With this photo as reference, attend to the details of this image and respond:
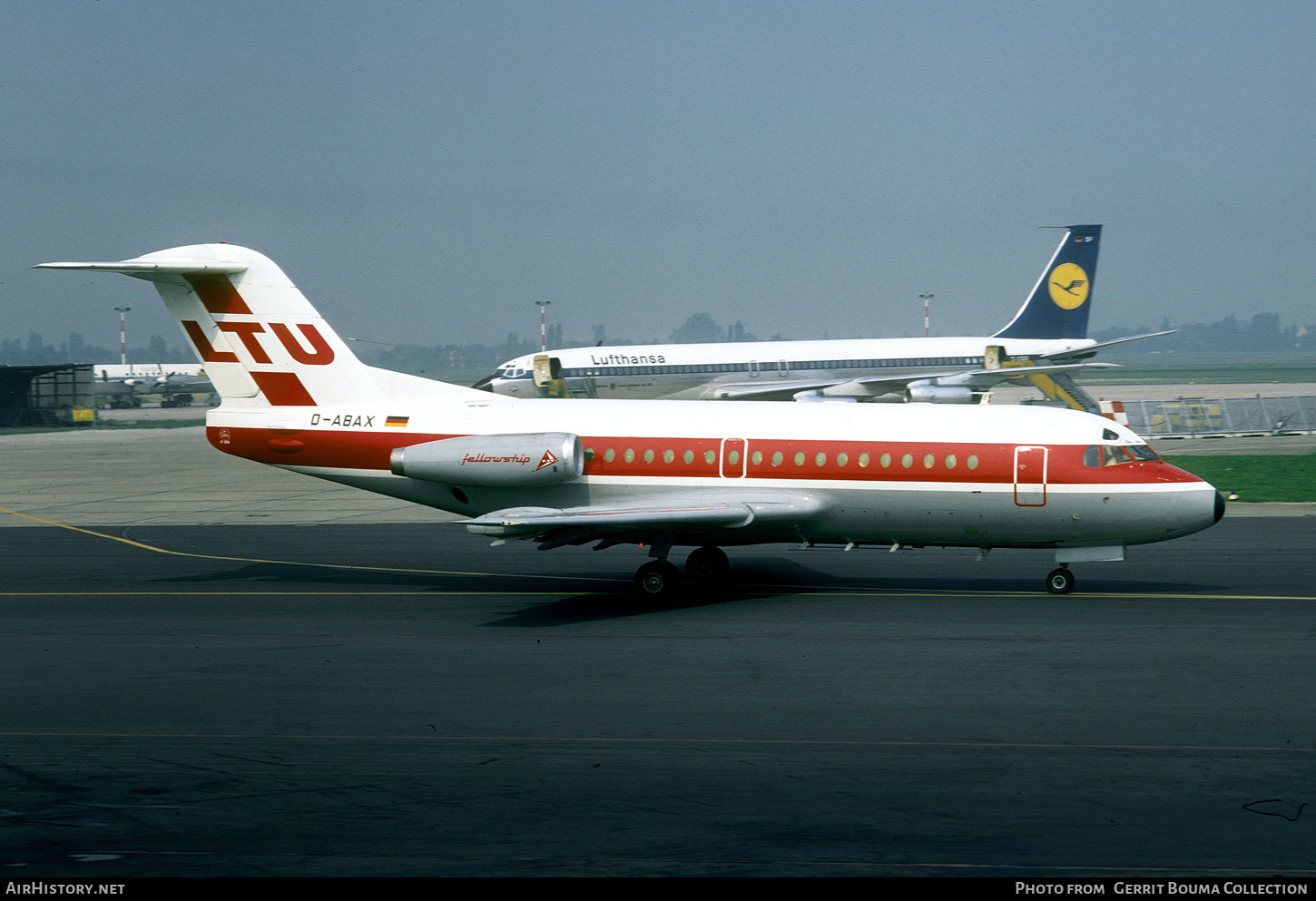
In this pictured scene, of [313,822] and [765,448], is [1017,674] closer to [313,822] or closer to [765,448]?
[765,448]

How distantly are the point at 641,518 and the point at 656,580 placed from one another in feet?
6.09

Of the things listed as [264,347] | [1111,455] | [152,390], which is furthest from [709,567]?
[152,390]

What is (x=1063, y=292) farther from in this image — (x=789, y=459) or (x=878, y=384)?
(x=789, y=459)

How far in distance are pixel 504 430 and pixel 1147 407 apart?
1512 inches

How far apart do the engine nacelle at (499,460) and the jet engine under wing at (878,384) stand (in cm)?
2993

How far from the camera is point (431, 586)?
2111 cm

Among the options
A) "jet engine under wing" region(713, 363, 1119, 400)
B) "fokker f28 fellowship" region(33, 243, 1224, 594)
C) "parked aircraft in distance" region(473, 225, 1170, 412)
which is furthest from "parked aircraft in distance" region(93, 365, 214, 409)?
"fokker f28 fellowship" region(33, 243, 1224, 594)

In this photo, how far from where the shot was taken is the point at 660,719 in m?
12.5

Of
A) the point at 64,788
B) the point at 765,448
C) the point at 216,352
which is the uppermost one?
the point at 216,352

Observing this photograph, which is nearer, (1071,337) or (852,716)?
(852,716)

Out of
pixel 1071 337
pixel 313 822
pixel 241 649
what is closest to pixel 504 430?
pixel 241 649

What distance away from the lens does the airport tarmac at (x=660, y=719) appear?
8953 mm

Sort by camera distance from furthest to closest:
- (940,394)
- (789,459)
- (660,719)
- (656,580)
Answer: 1. (940,394)
2. (789,459)
3. (656,580)
4. (660,719)

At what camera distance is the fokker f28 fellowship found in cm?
1877
